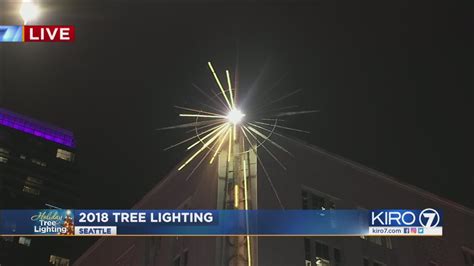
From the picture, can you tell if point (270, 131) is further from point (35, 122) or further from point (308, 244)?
point (35, 122)

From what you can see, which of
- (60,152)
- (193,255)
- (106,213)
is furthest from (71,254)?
(106,213)

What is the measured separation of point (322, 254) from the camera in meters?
33.5

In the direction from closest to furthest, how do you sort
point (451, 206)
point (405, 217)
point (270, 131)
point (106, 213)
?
point (106, 213)
point (405, 217)
point (270, 131)
point (451, 206)

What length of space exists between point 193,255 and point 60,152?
77308 mm

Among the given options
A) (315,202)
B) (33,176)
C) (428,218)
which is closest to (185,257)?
(315,202)

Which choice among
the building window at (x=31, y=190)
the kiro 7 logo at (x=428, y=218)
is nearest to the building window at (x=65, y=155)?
the building window at (x=31, y=190)

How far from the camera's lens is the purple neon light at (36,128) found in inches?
3910

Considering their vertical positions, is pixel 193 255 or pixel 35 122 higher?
pixel 35 122

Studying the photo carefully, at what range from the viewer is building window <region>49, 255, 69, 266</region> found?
10031cm

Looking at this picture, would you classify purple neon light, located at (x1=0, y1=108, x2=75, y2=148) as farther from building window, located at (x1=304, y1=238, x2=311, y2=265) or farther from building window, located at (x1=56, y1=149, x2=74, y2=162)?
building window, located at (x1=304, y1=238, x2=311, y2=265)

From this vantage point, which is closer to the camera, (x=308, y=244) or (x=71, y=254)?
(x=308, y=244)

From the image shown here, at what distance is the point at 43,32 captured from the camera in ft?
60.8

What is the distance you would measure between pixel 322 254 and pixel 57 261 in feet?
258

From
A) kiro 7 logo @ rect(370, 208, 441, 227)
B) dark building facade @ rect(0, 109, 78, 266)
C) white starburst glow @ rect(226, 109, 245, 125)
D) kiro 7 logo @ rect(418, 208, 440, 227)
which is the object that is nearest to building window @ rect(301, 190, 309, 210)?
kiro 7 logo @ rect(418, 208, 440, 227)
